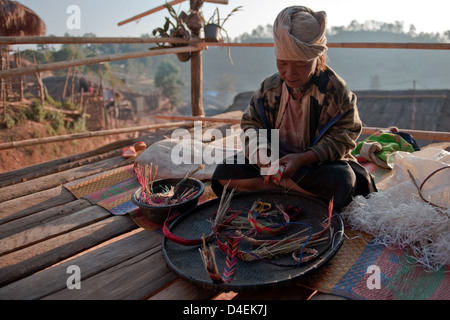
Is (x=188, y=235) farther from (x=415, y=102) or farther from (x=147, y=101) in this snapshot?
(x=147, y=101)

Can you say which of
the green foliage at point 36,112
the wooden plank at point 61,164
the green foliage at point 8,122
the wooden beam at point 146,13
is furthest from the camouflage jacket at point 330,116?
the green foliage at point 36,112

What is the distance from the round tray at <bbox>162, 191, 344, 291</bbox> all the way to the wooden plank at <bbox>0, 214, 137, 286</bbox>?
40 centimetres

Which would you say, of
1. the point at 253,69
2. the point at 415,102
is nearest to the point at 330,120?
the point at 415,102

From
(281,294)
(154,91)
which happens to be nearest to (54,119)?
(281,294)

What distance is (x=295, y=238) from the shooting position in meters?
1.49

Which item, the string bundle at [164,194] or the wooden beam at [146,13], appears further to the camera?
the wooden beam at [146,13]

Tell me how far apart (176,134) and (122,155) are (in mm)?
753

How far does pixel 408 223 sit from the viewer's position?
59.2 inches

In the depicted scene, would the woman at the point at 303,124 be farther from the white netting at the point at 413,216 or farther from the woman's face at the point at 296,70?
the white netting at the point at 413,216

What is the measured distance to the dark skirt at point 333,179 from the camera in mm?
1718

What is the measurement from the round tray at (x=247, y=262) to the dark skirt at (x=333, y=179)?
7 centimetres

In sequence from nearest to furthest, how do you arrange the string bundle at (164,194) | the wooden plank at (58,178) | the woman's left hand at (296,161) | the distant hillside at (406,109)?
the woman's left hand at (296,161) < the string bundle at (164,194) < the wooden plank at (58,178) < the distant hillside at (406,109)

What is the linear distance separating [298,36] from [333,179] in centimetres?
73
